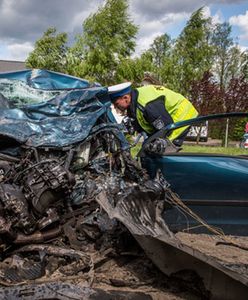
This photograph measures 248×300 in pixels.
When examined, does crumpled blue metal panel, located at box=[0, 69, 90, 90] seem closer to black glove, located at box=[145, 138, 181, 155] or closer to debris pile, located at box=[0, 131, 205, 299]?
debris pile, located at box=[0, 131, 205, 299]

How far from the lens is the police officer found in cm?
440

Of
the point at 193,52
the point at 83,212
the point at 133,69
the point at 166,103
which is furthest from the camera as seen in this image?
the point at 193,52

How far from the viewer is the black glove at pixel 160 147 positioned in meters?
3.81

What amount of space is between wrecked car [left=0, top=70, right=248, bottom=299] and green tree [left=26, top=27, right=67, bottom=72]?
50.9 ft

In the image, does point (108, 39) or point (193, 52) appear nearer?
point (108, 39)

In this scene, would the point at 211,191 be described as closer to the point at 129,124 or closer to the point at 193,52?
the point at 129,124

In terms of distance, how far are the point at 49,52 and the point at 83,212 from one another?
1701cm

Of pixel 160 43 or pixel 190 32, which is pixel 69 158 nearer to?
pixel 190 32

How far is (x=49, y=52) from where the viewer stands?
19578 mm

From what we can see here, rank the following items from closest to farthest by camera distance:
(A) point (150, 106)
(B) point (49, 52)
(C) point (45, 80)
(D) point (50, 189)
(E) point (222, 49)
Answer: (D) point (50, 189) < (C) point (45, 80) < (A) point (150, 106) < (B) point (49, 52) < (E) point (222, 49)

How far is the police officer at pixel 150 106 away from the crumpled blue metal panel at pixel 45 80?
0.35 metres

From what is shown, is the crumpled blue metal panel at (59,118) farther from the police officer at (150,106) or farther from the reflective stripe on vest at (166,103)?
the reflective stripe on vest at (166,103)

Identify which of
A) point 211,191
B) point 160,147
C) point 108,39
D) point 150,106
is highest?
point 108,39

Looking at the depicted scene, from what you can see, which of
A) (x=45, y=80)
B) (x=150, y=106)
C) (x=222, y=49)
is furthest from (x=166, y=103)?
(x=222, y=49)
